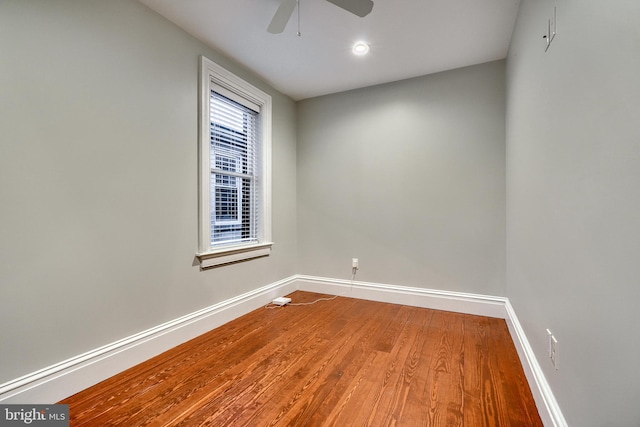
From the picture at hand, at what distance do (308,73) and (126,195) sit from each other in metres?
2.13

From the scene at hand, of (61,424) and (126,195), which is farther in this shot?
(126,195)

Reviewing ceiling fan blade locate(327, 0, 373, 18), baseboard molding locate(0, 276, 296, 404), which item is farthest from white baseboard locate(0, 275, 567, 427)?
ceiling fan blade locate(327, 0, 373, 18)

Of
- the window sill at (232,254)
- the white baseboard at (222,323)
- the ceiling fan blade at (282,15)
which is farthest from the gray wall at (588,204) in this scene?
the window sill at (232,254)

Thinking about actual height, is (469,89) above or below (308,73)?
below

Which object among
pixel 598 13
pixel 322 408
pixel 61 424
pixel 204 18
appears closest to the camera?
pixel 598 13

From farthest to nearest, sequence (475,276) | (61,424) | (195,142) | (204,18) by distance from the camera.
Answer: (475,276) < (195,142) < (204,18) < (61,424)

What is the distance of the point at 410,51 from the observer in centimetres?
262

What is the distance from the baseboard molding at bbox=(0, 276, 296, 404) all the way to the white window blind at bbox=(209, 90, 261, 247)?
670mm

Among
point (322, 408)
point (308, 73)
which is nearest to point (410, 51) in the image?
point (308, 73)

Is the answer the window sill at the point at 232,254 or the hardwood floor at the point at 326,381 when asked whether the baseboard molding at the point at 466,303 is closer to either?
the hardwood floor at the point at 326,381

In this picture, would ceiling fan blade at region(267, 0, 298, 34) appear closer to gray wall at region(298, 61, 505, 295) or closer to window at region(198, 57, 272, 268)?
window at region(198, 57, 272, 268)

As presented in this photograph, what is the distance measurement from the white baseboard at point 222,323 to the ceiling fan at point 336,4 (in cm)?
232

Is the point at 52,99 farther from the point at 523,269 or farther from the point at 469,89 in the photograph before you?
the point at 469,89

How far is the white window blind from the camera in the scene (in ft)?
8.85
